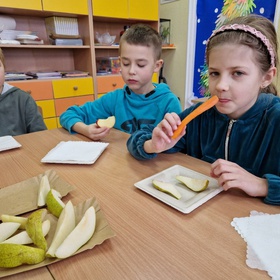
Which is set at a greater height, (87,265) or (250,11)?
(250,11)

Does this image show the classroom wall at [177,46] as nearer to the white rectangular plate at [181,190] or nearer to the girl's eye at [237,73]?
the girl's eye at [237,73]

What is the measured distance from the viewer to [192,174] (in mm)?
716

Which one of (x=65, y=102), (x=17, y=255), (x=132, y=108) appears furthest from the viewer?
(x=65, y=102)

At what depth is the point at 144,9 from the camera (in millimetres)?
3061

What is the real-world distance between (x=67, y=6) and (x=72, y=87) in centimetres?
85

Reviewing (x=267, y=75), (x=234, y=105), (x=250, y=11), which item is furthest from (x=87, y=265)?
(x=250, y=11)

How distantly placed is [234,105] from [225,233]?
0.44 metres

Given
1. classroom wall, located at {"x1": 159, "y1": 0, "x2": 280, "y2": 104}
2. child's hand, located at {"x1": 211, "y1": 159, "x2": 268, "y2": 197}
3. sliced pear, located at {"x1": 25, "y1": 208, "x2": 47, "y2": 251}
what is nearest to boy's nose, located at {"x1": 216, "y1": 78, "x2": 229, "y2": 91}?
child's hand, located at {"x1": 211, "y1": 159, "x2": 268, "y2": 197}

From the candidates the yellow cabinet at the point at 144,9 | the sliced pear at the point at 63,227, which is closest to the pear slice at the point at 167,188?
the sliced pear at the point at 63,227

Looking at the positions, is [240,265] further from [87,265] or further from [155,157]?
[155,157]

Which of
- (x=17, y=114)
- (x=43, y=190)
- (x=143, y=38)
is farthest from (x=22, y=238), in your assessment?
(x=17, y=114)

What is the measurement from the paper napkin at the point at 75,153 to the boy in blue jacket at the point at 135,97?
219 mm

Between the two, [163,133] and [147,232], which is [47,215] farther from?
[163,133]

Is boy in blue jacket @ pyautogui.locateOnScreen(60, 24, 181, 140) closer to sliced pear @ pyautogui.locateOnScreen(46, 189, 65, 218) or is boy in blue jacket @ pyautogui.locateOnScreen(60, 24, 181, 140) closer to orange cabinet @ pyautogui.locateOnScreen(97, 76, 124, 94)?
sliced pear @ pyautogui.locateOnScreen(46, 189, 65, 218)
